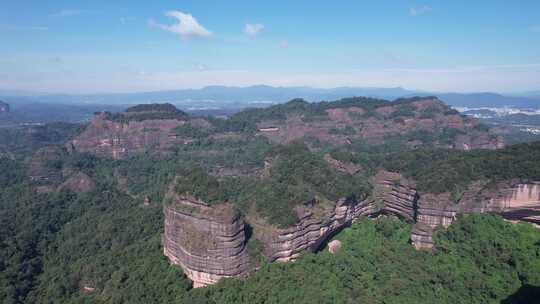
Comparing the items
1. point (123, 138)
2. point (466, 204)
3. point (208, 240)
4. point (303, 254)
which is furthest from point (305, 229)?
point (123, 138)

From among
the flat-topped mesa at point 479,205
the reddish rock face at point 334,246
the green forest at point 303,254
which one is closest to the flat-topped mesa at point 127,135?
the green forest at point 303,254

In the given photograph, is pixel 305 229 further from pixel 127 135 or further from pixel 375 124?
pixel 127 135

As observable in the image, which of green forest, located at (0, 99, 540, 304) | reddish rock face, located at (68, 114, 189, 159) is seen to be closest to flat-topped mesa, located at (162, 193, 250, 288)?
green forest, located at (0, 99, 540, 304)

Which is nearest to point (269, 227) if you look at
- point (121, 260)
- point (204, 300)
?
point (204, 300)

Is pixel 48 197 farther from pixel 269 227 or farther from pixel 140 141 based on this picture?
pixel 269 227

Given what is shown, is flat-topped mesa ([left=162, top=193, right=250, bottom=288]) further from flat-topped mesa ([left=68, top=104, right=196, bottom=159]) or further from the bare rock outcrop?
flat-topped mesa ([left=68, top=104, right=196, bottom=159])

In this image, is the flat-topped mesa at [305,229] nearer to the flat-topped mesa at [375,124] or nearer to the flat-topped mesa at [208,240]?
the flat-topped mesa at [208,240]
